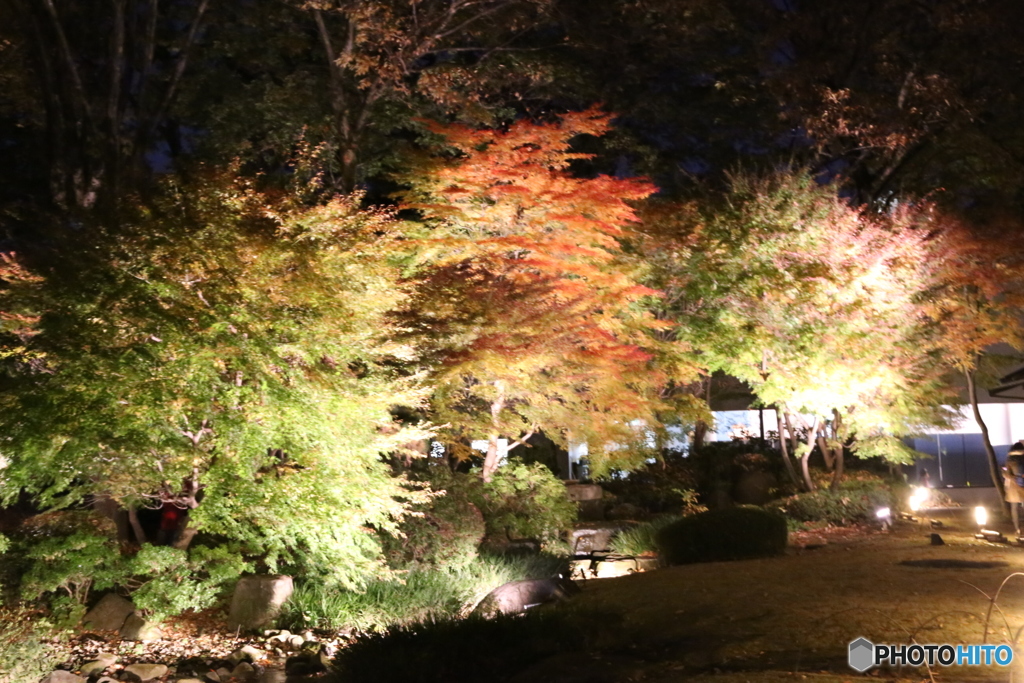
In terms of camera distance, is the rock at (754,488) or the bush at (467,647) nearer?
the bush at (467,647)

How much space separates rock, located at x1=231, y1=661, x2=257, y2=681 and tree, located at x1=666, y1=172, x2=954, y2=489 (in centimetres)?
1119

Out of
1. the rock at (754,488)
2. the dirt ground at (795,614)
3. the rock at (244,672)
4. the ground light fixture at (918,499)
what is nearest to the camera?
the dirt ground at (795,614)

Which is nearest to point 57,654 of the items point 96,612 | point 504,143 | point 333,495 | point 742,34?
point 96,612

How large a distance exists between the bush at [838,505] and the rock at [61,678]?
42.1 feet

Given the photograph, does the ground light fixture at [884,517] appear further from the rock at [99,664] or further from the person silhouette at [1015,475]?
the rock at [99,664]

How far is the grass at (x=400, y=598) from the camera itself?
35.7ft

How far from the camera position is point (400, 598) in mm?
11438

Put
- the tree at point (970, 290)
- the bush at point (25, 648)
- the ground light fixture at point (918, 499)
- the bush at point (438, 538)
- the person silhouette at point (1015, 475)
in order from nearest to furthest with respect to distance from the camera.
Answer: the bush at point (25, 648)
the bush at point (438, 538)
the person silhouette at point (1015, 475)
the tree at point (970, 290)
the ground light fixture at point (918, 499)

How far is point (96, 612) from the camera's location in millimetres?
10734

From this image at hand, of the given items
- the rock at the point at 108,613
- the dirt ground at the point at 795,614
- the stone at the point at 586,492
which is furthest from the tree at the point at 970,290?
the rock at the point at 108,613

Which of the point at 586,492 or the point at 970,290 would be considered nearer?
the point at 970,290

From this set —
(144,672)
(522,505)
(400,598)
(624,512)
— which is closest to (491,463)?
(522,505)

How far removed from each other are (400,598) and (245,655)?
7.08 feet

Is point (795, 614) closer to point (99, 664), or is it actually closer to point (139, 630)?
point (99, 664)
